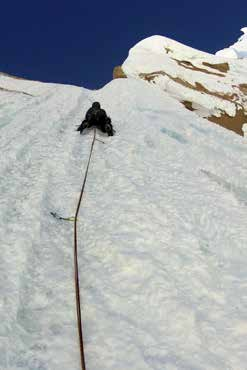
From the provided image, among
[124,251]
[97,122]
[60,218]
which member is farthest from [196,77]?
[124,251]

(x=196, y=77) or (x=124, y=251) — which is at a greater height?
(x=196, y=77)

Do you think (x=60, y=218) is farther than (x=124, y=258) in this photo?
Yes

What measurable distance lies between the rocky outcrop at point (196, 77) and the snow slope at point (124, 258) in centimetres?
1933

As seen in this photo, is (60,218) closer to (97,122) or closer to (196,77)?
(97,122)

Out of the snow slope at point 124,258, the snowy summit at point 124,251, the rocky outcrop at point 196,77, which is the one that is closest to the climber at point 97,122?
the snowy summit at point 124,251

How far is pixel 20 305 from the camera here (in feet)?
16.6

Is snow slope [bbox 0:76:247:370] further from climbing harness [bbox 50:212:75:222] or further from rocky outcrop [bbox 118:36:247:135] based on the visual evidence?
rocky outcrop [bbox 118:36:247:135]

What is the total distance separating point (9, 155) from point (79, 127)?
4.22 meters

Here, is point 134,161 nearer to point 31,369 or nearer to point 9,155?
point 9,155

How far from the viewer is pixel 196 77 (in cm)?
3709

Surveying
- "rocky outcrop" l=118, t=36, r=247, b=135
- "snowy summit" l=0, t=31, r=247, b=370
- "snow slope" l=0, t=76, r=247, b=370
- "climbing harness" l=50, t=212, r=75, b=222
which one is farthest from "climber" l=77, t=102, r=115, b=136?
"rocky outcrop" l=118, t=36, r=247, b=135

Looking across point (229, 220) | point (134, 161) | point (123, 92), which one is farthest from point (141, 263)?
point (123, 92)

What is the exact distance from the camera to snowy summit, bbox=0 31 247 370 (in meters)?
4.59

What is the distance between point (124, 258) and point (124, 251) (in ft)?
0.70
